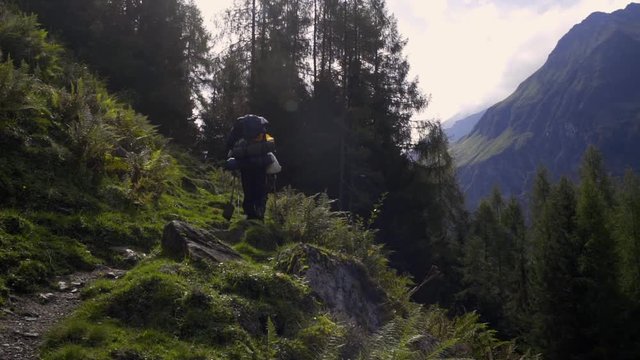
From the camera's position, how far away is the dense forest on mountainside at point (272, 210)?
5469mm

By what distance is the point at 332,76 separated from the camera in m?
30.4

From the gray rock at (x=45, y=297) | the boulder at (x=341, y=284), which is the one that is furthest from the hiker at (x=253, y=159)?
the gray rock at (x=45, y=297)

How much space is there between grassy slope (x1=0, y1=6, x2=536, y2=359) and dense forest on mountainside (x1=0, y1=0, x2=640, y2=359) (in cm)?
3

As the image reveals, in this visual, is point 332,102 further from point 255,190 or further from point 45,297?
point 45,297

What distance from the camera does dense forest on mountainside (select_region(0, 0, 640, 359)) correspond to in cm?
547

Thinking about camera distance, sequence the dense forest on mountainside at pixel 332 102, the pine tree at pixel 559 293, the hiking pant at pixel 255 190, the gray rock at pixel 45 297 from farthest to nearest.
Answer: the pine tree at pixel 559 293 → the dense forest on mountainside at pixel 332 102 → the hiking pant at pixel 255 190 → the gray rock at pixel 45 297

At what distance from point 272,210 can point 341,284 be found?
8.59 feet

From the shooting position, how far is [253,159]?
32.8 ft

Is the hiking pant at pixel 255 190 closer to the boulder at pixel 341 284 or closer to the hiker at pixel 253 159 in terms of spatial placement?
the hiker at pixel 253 159

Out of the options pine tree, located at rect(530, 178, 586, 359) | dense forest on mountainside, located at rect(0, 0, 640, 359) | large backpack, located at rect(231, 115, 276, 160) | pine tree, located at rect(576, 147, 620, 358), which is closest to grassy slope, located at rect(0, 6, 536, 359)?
dense forest on mountainside, located at rect(0, 0, 640, 359)

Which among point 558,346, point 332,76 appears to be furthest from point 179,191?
point 558,346

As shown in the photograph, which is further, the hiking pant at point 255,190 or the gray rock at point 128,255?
the hiking pant at point 255,190

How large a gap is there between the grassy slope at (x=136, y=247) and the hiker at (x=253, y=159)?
14.9 inches

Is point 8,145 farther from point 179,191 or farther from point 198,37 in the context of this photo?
point 198,37
